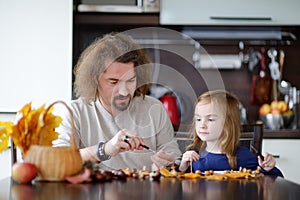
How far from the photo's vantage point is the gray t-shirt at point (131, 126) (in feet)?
6.81

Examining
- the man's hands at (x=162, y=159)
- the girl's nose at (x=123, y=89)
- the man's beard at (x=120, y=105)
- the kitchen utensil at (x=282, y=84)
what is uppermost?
the kitchen utensil at (x=282, y=84)

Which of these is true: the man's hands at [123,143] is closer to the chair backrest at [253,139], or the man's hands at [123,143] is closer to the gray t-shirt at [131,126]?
the gray t-shirt at [131,126]

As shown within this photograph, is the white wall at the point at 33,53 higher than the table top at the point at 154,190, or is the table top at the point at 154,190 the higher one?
the white wall at the point at 33,53

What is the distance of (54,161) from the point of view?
139cm

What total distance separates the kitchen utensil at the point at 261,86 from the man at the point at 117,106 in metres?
1.59

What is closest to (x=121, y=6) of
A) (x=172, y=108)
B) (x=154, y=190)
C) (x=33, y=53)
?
(x=33, y=53)

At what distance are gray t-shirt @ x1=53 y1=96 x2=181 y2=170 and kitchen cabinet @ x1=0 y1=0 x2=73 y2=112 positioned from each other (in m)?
1.09

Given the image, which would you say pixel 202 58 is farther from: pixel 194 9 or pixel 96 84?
pixel 96 84

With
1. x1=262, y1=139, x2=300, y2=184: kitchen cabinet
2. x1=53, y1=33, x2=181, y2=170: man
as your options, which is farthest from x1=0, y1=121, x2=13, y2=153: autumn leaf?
x1=262, y1=139, x2=300, y2=184: kitchen cabinet

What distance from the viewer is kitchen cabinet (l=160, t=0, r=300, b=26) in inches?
134

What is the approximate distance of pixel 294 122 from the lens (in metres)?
3.63

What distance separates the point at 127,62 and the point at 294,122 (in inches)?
73.8

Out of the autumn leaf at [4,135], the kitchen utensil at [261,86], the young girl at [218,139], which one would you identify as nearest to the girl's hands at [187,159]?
the young girl at [218,139]

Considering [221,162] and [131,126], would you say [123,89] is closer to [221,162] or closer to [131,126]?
[131,126]
